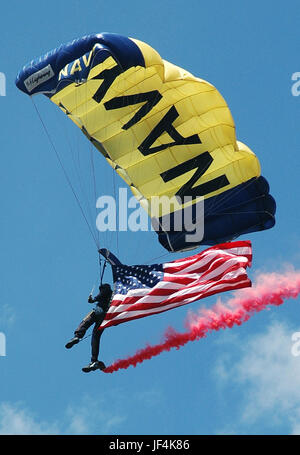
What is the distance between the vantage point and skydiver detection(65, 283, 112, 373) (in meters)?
30.7

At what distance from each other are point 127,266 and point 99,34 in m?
6.22

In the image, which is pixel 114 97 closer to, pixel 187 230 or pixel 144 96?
pixel 144 96

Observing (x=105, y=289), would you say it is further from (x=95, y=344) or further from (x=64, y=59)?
(x=64, y=59)

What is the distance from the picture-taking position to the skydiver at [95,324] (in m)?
30.7

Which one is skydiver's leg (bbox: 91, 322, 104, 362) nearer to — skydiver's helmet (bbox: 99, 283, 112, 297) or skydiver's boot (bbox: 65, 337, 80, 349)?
skydiver's boot (bbox: 65, 337, 80, 349)

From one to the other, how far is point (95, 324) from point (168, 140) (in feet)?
19.4

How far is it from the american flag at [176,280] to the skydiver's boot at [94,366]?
1102 millimetres

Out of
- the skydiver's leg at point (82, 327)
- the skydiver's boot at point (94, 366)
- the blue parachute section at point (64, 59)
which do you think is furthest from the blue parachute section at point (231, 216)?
the skydiver's boot at point (94, 366)

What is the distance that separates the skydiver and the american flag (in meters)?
0.19

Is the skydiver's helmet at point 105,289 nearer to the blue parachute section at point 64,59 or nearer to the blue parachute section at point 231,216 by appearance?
the blue parachute section at point 231,216

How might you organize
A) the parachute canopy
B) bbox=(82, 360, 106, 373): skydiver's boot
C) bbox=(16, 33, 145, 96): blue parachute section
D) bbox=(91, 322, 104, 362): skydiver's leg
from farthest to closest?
1. the parachute canopy
2. bbox=(16, 33, 145, 96): blue parachute section
3. bbox=(91, 322, 104, 362): skydiver's leg
4. bbox=(82, 360, 106, 373): skydiver's boot

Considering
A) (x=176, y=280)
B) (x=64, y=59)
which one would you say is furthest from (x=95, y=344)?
(x=64, y=59)

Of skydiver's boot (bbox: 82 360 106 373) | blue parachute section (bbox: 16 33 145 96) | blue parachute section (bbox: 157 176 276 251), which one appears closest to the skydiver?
skydiver's boot (bbox: 82 360 106 373)

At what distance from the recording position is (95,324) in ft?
103
